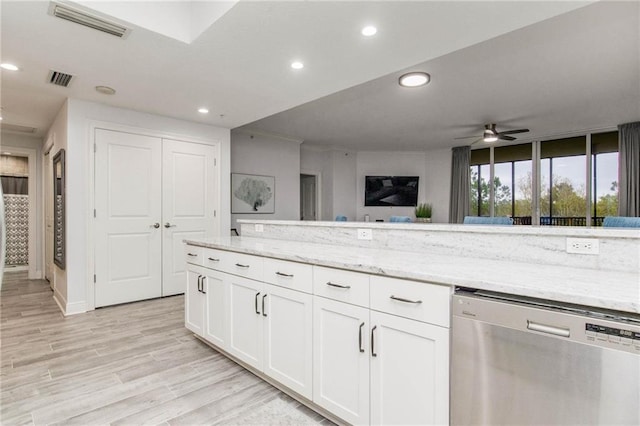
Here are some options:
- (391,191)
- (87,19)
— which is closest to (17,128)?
(87,19)

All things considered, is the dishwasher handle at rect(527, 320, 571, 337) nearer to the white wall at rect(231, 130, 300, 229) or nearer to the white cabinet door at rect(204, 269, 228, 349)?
the white cabinet door at rect(204, 269, 228, 349)

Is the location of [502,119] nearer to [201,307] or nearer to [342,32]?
[342,32]

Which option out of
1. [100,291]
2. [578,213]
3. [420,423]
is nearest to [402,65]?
[420,423]

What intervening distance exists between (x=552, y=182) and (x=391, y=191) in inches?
127

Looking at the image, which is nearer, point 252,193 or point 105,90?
point 105,90

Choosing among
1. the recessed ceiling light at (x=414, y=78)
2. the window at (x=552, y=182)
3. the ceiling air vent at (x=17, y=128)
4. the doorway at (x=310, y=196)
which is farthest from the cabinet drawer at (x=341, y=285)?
the window at (x=552, y=182)

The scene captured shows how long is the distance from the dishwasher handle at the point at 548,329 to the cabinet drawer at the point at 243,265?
145cm

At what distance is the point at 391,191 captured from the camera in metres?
8.01

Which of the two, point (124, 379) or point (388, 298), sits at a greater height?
point (388, 298)

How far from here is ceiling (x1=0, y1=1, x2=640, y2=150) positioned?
2.11m

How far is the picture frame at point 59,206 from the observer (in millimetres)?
3752

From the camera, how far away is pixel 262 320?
206 centimetres

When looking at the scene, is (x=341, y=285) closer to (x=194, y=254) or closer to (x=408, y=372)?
(x=408, y=372)

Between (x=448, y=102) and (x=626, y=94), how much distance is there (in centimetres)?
213
